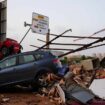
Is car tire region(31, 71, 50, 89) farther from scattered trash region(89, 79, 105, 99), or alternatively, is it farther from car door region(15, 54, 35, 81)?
scattered trash region(89, 79, 105, 99)

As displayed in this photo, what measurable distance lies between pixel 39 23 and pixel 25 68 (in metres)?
8.45

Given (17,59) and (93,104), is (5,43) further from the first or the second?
(93,104)

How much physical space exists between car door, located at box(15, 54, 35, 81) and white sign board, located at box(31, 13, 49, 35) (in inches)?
272

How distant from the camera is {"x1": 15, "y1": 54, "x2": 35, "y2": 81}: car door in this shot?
1864 centimetres

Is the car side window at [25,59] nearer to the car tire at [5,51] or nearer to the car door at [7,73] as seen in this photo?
the car door at [7,73]

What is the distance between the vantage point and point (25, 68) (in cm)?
1869

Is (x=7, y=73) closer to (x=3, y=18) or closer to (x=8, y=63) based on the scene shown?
(x=8, y=63)

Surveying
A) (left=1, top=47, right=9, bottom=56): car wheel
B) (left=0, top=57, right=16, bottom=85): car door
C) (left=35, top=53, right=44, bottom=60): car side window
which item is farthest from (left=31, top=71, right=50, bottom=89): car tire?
(left=1, top=47, right=9, bottom=56): car wheel

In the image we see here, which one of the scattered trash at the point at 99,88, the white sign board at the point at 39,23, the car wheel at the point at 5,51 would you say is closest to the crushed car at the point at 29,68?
the scattered trash at the point at 99,88

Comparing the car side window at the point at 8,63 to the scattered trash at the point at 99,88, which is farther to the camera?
the car side window at the point at 8,63

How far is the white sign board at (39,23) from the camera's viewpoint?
1027 inches

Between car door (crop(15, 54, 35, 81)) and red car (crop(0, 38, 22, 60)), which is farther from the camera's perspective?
red car (crop(0, 38, 22, 60))

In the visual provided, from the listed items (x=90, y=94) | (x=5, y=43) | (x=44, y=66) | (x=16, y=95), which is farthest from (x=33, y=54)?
(x=5, y=43)

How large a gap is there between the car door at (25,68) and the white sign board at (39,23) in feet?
22.6
